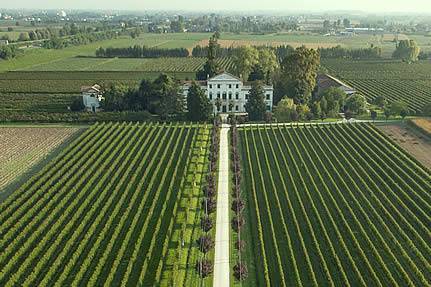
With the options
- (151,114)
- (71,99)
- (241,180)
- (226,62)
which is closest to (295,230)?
(241,180)

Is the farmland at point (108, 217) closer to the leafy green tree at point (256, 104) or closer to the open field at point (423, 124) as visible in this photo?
the leafy green tree at point (256, 104)

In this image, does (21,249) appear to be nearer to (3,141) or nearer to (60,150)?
(60,150)

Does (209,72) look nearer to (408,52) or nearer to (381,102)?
(381,102)

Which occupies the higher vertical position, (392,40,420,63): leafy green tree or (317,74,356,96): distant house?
(317,74,356,96): distant house

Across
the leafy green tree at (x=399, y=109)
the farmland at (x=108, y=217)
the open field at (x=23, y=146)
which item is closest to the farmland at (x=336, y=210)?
the farmland at (x=108, y=217)

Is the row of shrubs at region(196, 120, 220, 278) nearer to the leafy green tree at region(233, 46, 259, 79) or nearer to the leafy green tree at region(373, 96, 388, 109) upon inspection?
the leafy green tree at region(233, 46, 259, 79)

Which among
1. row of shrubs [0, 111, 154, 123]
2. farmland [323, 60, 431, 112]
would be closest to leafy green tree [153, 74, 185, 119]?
row of shrubs [0, 111, 154, 123]

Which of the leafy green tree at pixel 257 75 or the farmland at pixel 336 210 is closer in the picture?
the farmland at pixel 336 210
